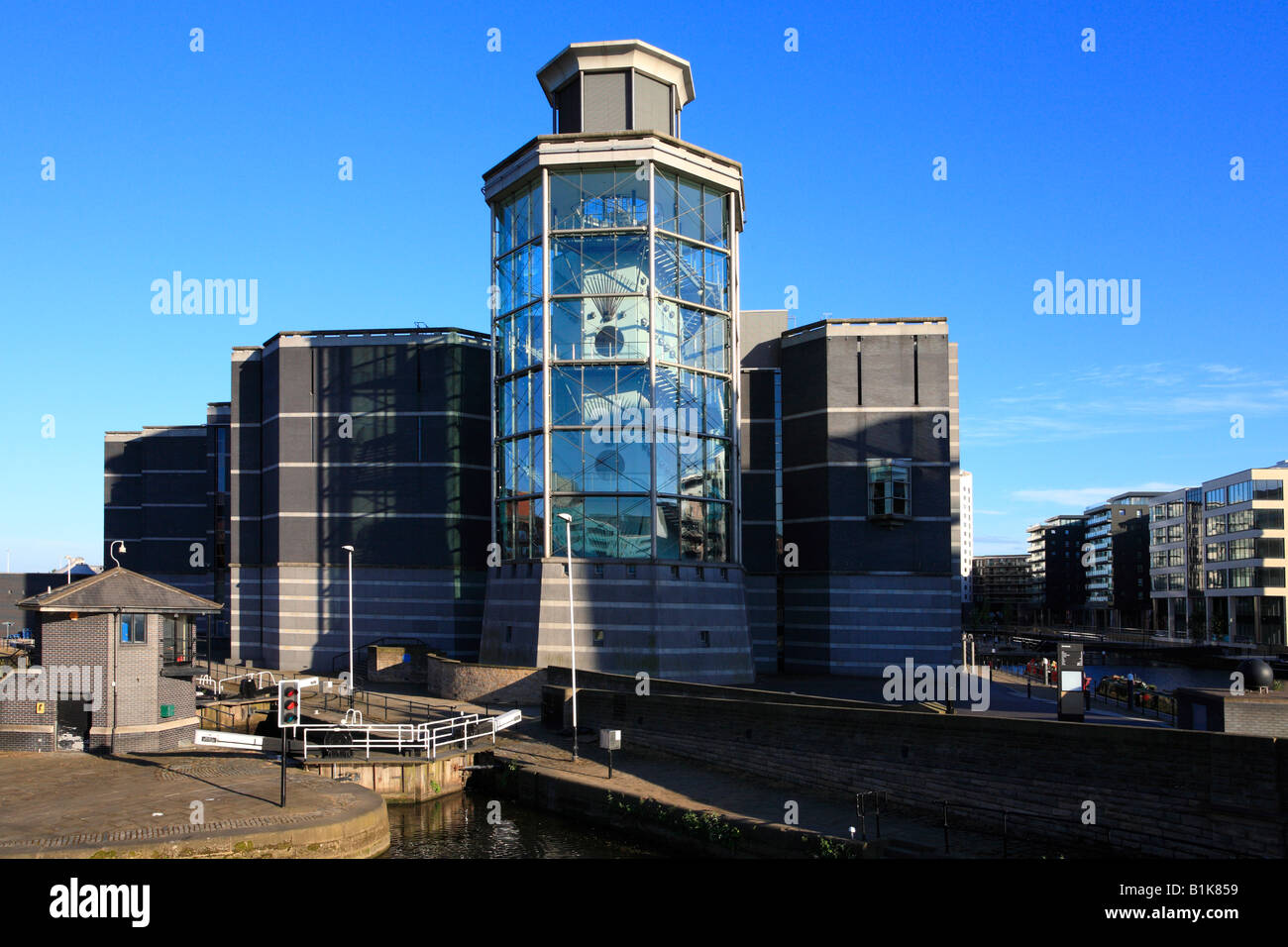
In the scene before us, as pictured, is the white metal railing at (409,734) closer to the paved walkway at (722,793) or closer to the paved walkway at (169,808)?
the paved walkway at (722,793)

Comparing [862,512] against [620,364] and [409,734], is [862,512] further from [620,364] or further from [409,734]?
[409,734]

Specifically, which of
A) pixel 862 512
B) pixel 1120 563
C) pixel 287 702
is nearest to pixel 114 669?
pixel 287 702

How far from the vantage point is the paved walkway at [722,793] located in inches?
844

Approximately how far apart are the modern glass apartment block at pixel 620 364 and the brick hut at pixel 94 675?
17140mm

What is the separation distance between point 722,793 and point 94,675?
20.4 meters

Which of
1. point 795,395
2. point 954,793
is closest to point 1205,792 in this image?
point 954,793

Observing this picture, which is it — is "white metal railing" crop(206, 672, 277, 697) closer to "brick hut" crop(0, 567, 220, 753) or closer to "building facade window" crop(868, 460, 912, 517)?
"brick hut" crop(0, 567, 220, 753)

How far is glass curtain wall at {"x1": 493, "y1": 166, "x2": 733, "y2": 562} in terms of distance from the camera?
4603 centimetres

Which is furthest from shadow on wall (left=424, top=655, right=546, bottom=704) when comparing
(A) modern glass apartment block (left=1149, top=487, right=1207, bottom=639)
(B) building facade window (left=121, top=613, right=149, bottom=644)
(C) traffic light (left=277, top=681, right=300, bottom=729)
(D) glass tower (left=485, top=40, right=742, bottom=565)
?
(A) modern glass apartment block (left=1149, top=487, right=1207, bottom=639)

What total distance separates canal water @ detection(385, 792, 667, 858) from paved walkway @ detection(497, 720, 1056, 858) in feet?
4.65
